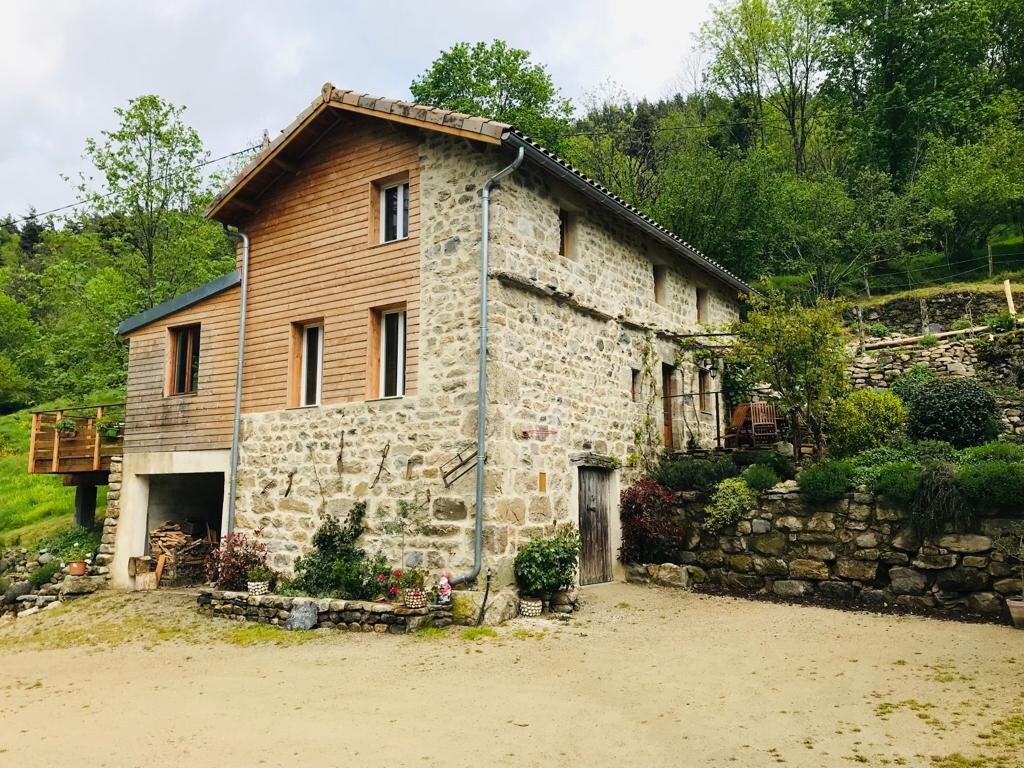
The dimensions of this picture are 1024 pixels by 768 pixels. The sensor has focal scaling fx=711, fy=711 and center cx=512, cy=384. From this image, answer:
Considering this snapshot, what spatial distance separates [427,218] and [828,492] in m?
7.14

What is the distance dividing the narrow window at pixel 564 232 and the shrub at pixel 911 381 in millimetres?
7335

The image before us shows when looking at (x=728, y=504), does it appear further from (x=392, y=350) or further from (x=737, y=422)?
(x=392, y=350)

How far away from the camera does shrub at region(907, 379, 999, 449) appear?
11.8 metres

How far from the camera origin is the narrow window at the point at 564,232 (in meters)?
11.8

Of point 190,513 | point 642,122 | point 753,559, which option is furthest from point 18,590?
point 642,122

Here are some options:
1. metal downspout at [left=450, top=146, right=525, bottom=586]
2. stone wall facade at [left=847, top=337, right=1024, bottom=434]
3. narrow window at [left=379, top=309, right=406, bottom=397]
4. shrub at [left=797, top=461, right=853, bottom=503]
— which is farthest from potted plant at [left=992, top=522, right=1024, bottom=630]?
narrow window at [left=379, top=309, right=406, bottom=397]

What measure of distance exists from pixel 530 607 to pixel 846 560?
462cm

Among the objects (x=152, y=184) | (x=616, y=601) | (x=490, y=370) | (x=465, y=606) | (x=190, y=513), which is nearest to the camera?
(x=465, y=606)

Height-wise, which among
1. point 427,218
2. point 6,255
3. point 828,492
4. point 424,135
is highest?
point 6,255

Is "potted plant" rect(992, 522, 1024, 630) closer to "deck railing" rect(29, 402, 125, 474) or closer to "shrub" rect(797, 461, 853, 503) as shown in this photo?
"shrub" rect(797, 461, 853, 503)

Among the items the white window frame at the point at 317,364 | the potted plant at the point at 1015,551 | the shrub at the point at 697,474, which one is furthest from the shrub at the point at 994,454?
the white window frame at the point at 317,364

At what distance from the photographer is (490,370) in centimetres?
980

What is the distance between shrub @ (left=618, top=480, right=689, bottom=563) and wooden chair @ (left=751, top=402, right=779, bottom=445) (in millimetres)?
3419

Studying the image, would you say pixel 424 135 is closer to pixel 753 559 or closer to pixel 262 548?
pixel 262 548
